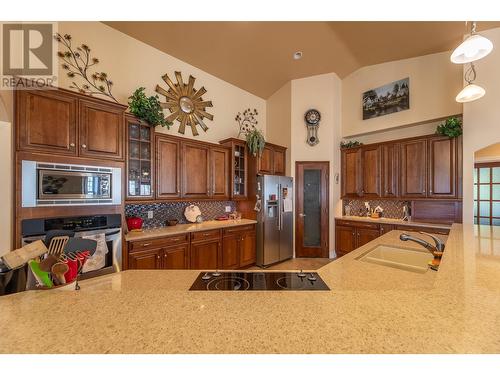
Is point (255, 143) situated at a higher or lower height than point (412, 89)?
lower

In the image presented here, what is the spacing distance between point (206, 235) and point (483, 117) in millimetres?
4112

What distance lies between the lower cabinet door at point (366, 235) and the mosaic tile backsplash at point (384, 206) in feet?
1.97

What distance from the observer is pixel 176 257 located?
9.34 ft

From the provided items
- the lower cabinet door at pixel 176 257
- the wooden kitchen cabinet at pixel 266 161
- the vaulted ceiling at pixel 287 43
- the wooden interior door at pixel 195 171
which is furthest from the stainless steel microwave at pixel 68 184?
the wooden kitchen cabinet at pixel 266 161

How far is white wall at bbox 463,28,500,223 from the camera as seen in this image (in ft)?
9.22

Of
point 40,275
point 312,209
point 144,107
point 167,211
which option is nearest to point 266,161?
point 312,209

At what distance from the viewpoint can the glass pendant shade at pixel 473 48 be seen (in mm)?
1532

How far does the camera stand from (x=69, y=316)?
59cm

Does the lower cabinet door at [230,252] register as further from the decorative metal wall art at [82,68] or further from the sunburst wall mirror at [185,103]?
the decorative metal wall art at [82,68]

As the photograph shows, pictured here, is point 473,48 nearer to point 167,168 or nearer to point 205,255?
point 167,168

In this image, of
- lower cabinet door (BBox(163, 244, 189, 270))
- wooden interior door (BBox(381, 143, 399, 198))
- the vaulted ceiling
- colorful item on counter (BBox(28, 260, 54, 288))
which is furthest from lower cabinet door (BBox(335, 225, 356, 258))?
colorful item on counter (BBox(28, 260, 54, 288))

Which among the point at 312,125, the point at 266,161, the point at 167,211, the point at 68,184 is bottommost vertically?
the point at 167,211

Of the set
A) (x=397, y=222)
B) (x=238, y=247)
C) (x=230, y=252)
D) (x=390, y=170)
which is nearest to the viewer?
(x=230, y=252)
